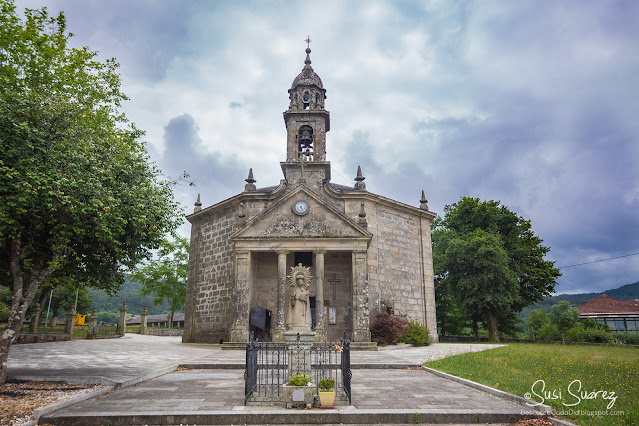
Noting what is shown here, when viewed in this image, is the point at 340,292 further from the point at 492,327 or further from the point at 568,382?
the point at 492,327

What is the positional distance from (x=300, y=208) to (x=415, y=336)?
9.68 m

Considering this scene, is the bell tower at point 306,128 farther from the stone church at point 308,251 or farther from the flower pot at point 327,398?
the flower pot at point 327,398

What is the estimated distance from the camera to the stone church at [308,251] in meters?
20.6

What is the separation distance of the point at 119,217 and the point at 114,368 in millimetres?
5600

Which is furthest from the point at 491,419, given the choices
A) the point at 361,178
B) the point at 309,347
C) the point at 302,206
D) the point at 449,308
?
the point at 449,308

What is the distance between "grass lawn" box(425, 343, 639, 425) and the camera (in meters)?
6.89

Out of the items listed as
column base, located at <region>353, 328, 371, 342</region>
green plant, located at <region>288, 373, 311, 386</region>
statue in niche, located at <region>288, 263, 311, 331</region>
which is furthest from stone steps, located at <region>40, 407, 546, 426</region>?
column base, located at <region>353, 328, 371, 342</region>

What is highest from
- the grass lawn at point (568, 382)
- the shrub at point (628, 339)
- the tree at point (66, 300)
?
the tree at point (66, 300)

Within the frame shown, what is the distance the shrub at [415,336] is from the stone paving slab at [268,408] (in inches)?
496

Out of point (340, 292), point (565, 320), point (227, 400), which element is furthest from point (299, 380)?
point (565, 320)

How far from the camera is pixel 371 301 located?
23141mm

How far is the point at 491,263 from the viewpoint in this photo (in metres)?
29.2

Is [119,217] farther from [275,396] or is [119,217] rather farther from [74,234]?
[275,396]

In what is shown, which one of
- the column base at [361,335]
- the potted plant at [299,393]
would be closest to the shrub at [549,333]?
the column base at [361,335]
